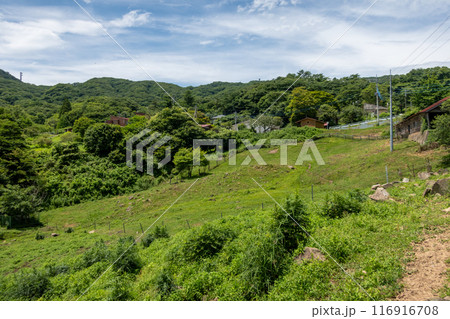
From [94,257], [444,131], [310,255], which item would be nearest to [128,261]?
[94,257]

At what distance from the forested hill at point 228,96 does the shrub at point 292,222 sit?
13.1ft

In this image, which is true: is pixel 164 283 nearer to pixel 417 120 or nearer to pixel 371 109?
pixel 417 120

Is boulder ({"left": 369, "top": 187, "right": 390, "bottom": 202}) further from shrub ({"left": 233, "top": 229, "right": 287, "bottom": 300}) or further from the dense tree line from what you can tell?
the dense tree line

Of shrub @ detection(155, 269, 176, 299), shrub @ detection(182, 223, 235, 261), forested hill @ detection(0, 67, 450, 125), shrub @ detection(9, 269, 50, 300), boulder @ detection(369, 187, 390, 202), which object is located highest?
forested hill @ detection(0, 67, 450, 125)

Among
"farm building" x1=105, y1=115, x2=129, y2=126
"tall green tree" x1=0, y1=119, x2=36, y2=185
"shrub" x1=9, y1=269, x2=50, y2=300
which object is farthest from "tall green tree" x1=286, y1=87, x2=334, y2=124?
"shrub" x1=9, y1=269, x2=50, y2=300

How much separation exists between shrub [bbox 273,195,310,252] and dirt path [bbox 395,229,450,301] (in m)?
2.69

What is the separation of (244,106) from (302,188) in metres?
10.0

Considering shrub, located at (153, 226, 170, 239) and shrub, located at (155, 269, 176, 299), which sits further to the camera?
shrub, located at (153, 226, 170, 239)

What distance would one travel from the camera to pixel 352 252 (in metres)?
6.52

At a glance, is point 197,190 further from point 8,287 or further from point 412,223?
point 412,223

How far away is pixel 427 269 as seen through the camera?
5.26 meters

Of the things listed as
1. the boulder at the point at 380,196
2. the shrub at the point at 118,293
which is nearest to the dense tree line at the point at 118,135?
the boulder at the point at 380,196

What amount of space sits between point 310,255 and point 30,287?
10183mm

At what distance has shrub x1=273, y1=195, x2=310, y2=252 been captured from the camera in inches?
297
